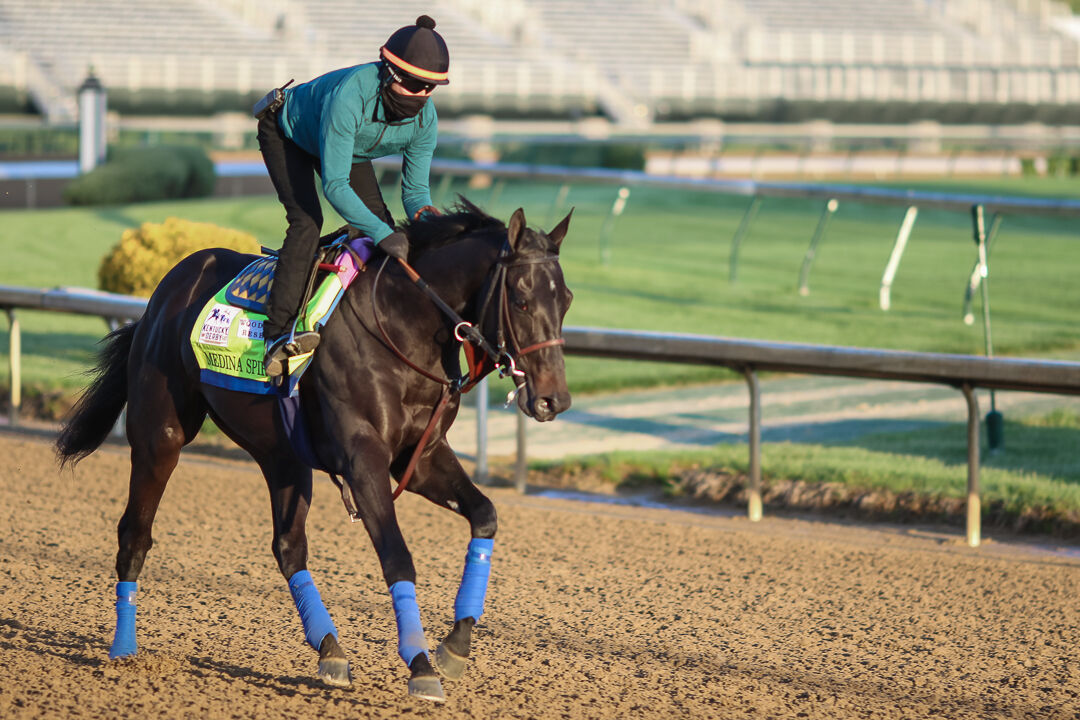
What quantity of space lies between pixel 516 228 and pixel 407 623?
1136 mm

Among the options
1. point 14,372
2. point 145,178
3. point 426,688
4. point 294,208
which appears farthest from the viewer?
point 145,178

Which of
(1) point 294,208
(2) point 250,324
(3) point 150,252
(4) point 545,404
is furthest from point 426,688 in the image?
(3) point 150,252

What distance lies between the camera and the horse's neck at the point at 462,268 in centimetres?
394

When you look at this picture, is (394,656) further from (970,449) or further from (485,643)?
(970,449)

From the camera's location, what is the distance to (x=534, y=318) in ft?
12.3

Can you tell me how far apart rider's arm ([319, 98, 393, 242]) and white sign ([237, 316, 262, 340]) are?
55cm

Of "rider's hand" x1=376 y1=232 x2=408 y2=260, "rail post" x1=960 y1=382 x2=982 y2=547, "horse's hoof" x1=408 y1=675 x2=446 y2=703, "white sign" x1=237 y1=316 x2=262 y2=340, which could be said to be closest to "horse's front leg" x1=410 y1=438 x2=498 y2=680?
"horse's hoof" x1=408 y1=675 x2=446 y2=703

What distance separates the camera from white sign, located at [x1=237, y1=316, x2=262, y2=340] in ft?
14.2

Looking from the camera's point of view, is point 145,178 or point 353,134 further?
point 145,178

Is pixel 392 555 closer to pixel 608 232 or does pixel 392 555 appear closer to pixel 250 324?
pixel 250 324

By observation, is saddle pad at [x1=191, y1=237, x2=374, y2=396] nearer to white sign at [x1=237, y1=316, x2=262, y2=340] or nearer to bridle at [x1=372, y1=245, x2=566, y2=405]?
white sign at [x1=237, y1=316, x2=262, y2=340]

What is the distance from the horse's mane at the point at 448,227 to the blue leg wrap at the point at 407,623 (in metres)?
1.02

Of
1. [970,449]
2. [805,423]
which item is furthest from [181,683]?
[805,423]

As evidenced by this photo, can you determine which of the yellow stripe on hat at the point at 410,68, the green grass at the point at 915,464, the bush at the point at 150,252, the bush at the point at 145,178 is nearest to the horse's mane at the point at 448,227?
the yellow stripe on hat at the point at 410,68
